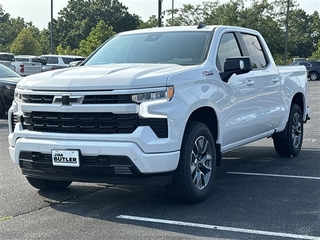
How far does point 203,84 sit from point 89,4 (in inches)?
3658

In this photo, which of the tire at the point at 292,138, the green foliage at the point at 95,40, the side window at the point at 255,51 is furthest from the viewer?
the green foliage at the point at 95,40

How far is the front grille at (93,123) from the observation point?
5.25m

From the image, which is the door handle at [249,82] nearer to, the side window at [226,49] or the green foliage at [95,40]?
the side window at [226,49]

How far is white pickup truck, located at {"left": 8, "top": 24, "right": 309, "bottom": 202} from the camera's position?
525cm

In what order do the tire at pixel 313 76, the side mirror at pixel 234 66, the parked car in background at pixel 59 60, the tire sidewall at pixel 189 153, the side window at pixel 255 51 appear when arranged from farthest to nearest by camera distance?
1. the tire at pixel 313 76
2. the parked car in background at pixel 59 60
3. the side window at pixel 255 51
4. the side mirror at pixel 234 66
5. the tire sidewall at pixel 189 153

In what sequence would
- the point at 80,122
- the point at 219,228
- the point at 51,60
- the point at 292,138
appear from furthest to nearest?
the point at 51,60 → the point at 292,138 → the point at 80,122 → the point at 219,228

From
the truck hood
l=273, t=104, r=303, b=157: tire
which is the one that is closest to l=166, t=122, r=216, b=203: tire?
the truck hood

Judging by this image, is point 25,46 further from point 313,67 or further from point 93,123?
point 93,123

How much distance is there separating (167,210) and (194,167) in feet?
1.77

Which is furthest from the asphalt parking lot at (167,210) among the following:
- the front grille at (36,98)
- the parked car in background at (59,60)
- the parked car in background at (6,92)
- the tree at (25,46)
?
the tree at (25,46)

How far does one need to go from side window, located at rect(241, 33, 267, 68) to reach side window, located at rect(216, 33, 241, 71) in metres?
0.40

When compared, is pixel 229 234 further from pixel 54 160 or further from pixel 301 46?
pixel 301 46

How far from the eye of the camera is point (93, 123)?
211 inches

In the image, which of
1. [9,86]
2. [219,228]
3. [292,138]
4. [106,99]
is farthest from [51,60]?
[219,228]
